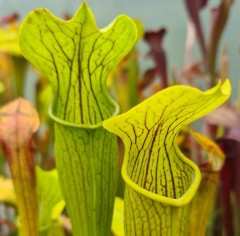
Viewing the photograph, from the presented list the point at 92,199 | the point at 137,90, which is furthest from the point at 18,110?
the point at 137,90

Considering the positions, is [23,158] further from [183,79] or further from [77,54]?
[183,79]

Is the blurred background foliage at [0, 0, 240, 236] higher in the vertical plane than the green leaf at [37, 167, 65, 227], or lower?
higher

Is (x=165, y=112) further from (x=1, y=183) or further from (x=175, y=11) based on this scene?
(x=175, y=11)

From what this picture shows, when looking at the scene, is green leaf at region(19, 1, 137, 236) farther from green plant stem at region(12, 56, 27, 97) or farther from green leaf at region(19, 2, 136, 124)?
green plant stem at region(12, 56, 27, 97)

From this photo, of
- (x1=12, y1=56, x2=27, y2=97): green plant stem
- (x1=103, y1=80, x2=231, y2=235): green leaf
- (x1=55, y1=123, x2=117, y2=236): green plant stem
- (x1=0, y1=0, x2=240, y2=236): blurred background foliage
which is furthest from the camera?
(x1=12, y1=56, x2=27, y2=97): green plant stem

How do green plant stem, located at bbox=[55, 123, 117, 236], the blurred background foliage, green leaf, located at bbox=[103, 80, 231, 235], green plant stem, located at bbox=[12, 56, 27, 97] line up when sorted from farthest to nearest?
green plant stem, located at bbox=[12, 56, 27, 97] < the blurred background foliage < green plant stem, located at bbox=[55, 123, 117, 236] < green leaf, located at bbox=[103, 80, 231, 235]

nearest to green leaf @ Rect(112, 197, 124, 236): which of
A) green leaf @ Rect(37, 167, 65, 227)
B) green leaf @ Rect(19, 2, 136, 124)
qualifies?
green leaf @ Rect(37, 167, 65, 227)

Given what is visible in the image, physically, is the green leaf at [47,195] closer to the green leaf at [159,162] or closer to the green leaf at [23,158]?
the green leaf at [23,158]
